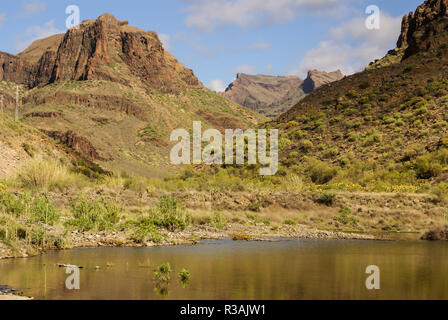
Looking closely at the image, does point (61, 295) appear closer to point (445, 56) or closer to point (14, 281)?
point (14, 281)

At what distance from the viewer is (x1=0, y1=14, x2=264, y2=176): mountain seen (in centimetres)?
10850

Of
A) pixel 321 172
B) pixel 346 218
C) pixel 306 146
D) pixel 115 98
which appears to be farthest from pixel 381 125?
pixel 115 98

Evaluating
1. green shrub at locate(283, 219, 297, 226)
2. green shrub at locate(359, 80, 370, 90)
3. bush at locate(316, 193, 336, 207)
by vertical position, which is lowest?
green shrub at locate(283, 219, 297, 226)

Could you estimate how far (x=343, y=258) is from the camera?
59.7ft

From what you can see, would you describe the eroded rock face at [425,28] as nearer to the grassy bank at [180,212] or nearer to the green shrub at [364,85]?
the green shrub at [364,85]

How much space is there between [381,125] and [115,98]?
92515 mm

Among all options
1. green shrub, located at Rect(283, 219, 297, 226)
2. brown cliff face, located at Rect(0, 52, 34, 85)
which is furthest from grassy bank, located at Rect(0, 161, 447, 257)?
brown cliff face, located at Rect(0, 52, 34, 85)

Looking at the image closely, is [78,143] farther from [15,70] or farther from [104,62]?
[15,70]

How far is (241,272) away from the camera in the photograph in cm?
1482

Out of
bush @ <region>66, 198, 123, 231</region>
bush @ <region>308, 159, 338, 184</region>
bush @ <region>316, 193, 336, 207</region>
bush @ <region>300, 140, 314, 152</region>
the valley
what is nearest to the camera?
bush @ <region>66, 198, 123, 231</region>

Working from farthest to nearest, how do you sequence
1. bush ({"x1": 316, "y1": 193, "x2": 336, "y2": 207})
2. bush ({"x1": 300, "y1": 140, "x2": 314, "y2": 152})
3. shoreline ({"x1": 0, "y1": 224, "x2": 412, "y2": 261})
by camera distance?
bush ({"x1": 300, "y1": 140, "x2": 314, "y2": 152}) < bush ({"x1": 316, "y1": 193, "x2": 336, "y2": 207}) < shoreline ({"x1": 0, "y1": 224, "x2": 412, "y2": 261})

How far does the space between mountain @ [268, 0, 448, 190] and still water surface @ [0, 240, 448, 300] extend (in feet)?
69.4

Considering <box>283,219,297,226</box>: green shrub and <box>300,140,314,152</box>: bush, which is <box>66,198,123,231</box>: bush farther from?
<box>300,140,314,152</box>: bush
